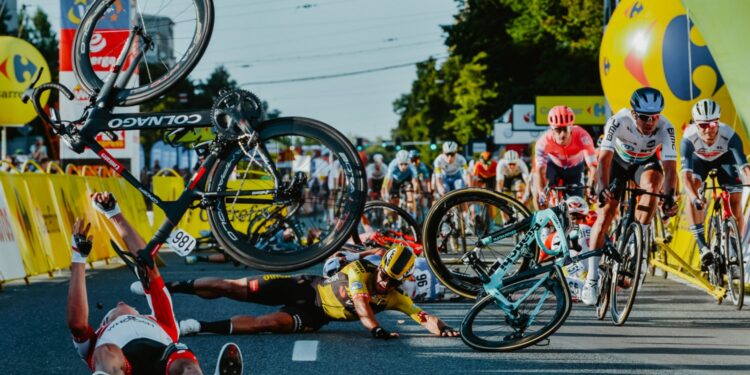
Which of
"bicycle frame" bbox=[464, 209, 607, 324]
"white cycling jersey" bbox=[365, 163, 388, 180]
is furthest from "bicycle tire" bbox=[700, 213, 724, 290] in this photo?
"white cycling jersey" bbox=[365, 163, 388, 180]

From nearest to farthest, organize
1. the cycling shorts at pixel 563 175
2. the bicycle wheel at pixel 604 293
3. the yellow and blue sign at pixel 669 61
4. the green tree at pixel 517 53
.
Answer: the bicycle wheel at pixel 604 293 < the cycling shorts at pixel 563 175 < the yellow and blue sign at pixel 669 61 < the green tree at pixel 517 53

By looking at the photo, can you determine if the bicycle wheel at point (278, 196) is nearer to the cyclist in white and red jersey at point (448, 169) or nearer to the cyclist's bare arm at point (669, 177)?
the cyclist's bare arm at point (669, 177)

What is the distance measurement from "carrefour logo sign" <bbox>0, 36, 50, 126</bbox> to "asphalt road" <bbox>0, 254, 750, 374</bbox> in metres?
13.9

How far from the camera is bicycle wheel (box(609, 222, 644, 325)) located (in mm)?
10438

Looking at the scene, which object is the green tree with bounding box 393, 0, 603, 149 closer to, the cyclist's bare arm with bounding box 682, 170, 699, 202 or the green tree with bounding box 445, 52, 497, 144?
the green tree with bounding box 445, 52, 497, 144

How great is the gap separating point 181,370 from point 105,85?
173 centimetres

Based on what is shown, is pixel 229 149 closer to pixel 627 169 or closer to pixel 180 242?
pixel 180 242

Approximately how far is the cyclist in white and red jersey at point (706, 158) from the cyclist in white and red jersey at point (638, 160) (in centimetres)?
110

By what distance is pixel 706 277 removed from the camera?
13039 millimetres

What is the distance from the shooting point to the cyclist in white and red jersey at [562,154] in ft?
42.7

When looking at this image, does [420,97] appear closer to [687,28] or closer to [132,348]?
[687,28]

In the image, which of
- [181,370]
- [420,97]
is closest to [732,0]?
[181,370]

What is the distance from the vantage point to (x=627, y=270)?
35.1 feet

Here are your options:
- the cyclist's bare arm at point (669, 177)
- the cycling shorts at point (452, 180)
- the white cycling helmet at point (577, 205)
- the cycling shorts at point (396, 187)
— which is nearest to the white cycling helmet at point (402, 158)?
the cycling shorts at point (396, 187)
